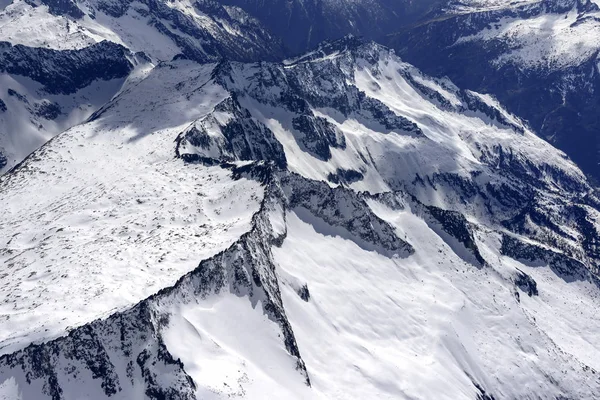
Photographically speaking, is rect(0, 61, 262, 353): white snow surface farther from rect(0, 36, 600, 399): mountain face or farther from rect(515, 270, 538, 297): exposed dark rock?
rect(515, 270, 538, 297): exposed dark rock

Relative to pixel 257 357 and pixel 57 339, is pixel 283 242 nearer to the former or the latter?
pixel 257 357

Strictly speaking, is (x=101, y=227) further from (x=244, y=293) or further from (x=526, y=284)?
(x=526, y=284)

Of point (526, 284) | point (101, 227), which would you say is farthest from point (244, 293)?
point (526, 284)

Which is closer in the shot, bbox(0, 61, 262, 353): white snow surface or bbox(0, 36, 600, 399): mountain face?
bbox(0, 36, 600, 399): mountain face

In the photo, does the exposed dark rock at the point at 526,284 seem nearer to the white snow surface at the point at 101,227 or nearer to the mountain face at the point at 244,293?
the mountain face at the point at 244,293

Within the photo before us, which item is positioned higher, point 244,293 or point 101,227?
point 244,293

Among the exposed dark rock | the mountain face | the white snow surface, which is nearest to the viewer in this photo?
the mountain face

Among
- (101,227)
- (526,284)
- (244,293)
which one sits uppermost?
(244,293)

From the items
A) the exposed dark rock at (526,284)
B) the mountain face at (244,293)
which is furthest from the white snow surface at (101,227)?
the exposed dark rock at (526,284)

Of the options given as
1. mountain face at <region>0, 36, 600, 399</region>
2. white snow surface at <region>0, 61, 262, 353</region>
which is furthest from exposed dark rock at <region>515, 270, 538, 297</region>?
white snow surface at <region>0, 61, 262, 353</region>

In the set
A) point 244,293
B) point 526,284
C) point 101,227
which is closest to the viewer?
point 244,293

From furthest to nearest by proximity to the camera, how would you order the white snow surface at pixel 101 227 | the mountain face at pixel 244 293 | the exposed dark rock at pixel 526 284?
the exposed dark rock at pixel 526 284, the white snow surface at pixel 101 227, the mountain face at pixel 244 293
